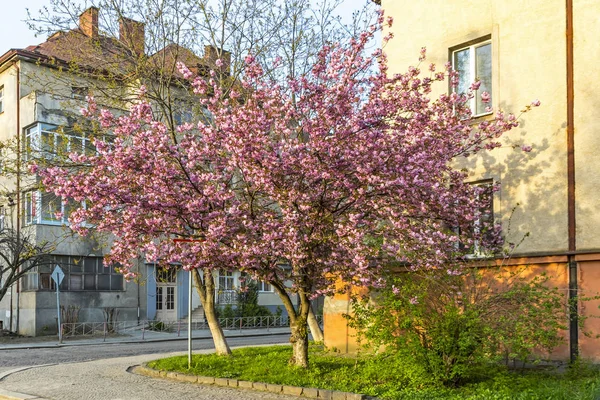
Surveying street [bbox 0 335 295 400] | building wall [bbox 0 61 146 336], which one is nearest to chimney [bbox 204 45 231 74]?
street [bbox 0 335 295 400]

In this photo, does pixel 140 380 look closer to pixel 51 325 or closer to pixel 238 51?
pixel 238 51

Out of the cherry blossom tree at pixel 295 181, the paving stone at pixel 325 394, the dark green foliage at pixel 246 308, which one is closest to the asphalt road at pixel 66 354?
the cherry blossom tree at pixel 295 181

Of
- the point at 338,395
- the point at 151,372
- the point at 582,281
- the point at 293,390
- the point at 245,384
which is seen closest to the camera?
the point at 338,395

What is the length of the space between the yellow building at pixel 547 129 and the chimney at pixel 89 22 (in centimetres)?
838

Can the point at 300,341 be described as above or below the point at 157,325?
above

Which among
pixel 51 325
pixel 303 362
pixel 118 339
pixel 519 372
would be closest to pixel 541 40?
pixel 519 372

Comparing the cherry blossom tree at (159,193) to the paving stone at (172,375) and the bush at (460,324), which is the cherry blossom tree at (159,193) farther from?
the bush at (460,324)

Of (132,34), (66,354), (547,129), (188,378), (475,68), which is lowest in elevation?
(66,354)

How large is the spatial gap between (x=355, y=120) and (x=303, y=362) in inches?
180

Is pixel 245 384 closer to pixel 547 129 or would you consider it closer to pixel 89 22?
pixel 547 129

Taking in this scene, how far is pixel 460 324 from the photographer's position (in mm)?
10406

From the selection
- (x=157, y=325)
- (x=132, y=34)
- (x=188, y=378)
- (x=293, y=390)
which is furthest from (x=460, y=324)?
(x=157, y=325)

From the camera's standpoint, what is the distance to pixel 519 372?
1188cm

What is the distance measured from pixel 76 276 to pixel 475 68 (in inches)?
932
